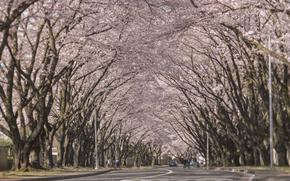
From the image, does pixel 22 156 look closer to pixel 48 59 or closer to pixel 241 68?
pixel 48 59

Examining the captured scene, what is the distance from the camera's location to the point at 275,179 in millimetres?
22188

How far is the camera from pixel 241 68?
41.6 meters

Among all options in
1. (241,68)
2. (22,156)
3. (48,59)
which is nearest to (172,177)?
(22,156)

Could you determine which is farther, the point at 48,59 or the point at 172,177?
the point at 48,59

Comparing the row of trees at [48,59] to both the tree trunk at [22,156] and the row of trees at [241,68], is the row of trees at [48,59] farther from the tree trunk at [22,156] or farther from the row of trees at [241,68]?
the row of trees at [241,68]

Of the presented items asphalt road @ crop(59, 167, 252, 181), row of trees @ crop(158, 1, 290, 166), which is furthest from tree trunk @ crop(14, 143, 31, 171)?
row of trees @ crop(158, 1, 290, 166)

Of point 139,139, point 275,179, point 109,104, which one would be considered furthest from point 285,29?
point 139,139

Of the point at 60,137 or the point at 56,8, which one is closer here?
the point at 56,8

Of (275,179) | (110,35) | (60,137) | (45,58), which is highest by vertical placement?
(110,35)

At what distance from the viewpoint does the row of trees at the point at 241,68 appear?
25.9 m

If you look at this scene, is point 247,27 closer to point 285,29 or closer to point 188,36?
point 285,29

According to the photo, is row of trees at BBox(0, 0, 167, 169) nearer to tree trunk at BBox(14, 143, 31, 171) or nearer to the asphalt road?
tree trunk at BBox(14, 143, 31, 171)

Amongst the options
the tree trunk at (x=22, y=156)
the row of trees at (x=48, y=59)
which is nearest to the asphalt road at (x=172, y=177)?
the tree trunk at (x=22, y=156)

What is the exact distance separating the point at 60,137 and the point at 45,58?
1708 cm
